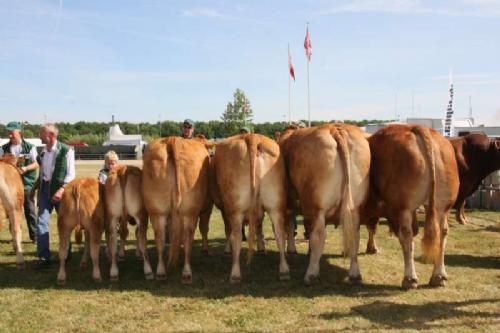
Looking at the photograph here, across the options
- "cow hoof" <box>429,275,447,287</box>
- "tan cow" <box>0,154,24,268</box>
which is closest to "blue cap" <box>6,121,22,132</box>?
"tan cow" <box>0,154,24,268</box>

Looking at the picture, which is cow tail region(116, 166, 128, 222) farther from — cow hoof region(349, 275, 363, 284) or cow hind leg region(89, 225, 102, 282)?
cow hoof region(349, 275, 363, 284)

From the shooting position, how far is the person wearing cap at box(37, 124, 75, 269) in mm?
7609

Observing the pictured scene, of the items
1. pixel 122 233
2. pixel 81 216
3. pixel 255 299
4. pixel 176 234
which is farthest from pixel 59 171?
pixel 255 299

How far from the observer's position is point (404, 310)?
5.47m

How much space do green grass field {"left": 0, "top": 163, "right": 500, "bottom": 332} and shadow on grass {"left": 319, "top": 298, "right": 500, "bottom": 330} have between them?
0.01 metres

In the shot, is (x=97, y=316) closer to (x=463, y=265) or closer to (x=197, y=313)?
(x=197, y=313)

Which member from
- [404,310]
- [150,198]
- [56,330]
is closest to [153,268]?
[150,198]

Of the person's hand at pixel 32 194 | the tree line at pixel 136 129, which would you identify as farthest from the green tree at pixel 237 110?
the person's hand at pixel 32 194

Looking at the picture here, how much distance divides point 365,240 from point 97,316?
5.92 metres

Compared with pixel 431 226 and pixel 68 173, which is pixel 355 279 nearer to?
pixel 431 226

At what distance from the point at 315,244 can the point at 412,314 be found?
5.19ft

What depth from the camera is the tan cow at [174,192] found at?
6.59m

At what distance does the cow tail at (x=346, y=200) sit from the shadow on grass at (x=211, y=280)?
65 centimetres

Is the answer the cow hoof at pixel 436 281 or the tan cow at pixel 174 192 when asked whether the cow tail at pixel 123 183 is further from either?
the cow hoof at pixel 436 281
